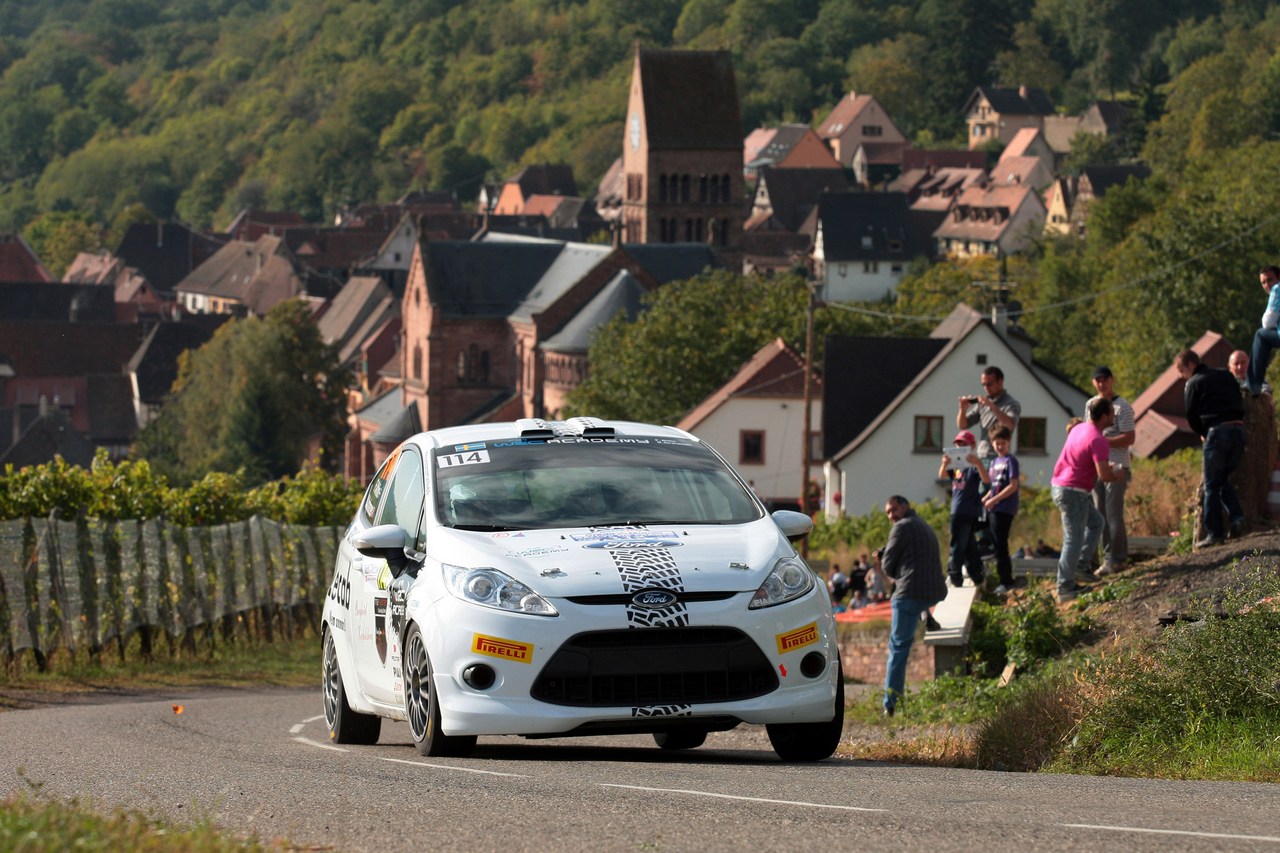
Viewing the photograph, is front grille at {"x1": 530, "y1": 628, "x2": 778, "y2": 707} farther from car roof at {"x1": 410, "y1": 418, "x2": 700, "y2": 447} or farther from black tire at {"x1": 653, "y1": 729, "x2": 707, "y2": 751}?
black tire at {"x1": 653, "y1": 729, "x2": 707, "y2": 751}

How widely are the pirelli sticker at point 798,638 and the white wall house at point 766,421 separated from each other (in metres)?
57.1

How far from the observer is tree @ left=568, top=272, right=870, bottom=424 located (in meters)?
75.9

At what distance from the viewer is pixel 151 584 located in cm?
2348

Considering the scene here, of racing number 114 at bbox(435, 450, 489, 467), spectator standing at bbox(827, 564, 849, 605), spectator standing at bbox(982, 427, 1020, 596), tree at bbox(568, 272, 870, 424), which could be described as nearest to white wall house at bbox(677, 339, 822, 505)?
tree at bbox(568, 272, 870, 424)

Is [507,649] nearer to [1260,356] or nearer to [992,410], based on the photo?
[992,410]

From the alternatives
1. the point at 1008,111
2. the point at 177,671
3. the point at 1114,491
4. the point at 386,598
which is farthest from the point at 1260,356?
the point at 1008,111

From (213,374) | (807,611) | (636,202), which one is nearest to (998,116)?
(636,202)

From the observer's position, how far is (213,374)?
376ft

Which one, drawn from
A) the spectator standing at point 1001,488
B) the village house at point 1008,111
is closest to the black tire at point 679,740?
the spectator standing at point 1001,488

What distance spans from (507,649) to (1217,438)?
806 centimetres

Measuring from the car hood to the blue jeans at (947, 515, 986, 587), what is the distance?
7.85 m

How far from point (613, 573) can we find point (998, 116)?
192196 mm

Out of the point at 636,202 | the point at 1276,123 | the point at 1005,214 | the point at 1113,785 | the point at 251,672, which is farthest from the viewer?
the point at 1005,214

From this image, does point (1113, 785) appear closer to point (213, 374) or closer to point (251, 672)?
point (251, 672)
